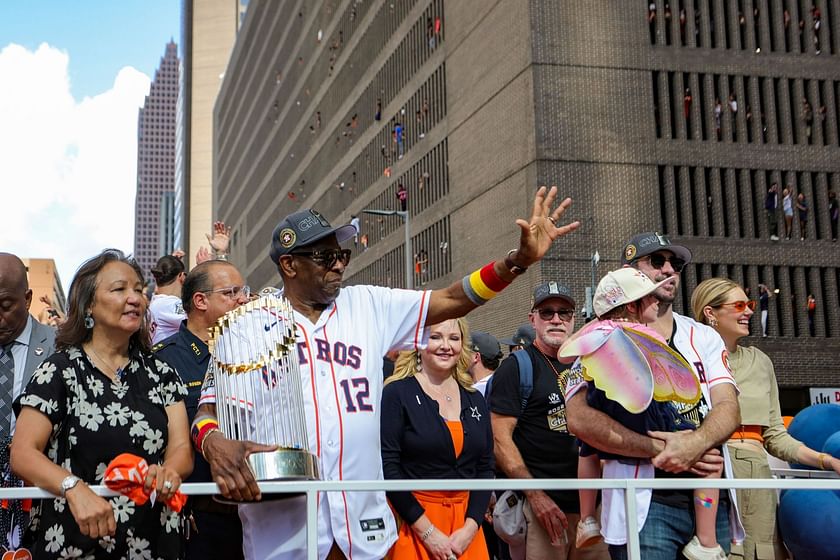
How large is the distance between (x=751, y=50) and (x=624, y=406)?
3481cm

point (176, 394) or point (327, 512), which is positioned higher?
point (176, 394)

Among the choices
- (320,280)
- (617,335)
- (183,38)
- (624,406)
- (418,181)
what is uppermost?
(183,38)

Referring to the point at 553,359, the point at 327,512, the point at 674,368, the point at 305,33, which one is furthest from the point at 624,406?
the point at 305,33

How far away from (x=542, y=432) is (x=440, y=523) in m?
1.06

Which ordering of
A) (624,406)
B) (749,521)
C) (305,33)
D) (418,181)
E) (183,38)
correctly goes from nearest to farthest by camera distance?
(624,406), (749,521), (418,181), (305,33), (183,38)

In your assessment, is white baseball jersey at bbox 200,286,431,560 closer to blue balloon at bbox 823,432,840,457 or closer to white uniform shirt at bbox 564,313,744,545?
white uniform shirt at bbox 564,313,744,545

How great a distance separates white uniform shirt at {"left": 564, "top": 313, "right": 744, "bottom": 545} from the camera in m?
3.91

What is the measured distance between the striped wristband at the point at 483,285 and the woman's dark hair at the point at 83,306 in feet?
4.44

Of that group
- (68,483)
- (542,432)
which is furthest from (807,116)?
(68,483)

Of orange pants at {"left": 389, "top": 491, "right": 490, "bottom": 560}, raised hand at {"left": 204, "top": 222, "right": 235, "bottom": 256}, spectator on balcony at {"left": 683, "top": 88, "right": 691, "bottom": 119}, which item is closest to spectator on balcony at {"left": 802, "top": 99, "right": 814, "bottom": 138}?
spectator on balcony at {"left": 683, "top": 88, "right": 691, "bottom": 119}

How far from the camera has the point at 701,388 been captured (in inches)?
166

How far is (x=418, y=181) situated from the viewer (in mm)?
44469

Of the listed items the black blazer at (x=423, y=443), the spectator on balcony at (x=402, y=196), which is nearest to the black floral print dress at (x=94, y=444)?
the black blazer at (x=423, y=443)

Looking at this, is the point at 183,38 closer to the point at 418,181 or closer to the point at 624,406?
the point at 418,181
